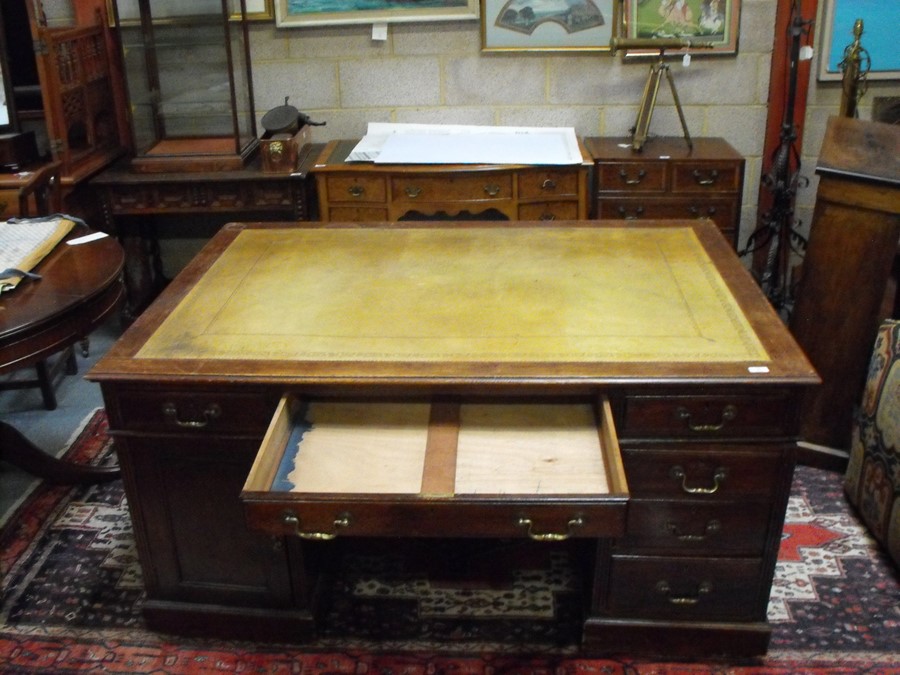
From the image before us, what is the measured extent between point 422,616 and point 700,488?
32.1 inches

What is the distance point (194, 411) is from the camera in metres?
1.97

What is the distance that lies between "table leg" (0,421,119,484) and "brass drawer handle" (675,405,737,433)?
193cm

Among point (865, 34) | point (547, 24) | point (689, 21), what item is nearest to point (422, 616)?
point (547, 24)

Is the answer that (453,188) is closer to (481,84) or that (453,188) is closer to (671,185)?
(481,84)

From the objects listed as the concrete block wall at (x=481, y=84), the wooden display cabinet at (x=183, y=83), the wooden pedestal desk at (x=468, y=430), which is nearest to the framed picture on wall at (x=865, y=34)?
the concrete block wall at (x=481, y=84)

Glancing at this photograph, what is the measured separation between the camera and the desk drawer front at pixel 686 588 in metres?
2.09

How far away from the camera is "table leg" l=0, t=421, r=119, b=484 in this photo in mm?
2932

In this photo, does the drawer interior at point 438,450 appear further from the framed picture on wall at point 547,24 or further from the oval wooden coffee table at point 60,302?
the framed picture on wall at point 547,24

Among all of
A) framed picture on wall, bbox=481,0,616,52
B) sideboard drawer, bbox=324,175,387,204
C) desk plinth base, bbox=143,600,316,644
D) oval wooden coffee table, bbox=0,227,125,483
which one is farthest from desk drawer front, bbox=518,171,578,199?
desk plinth base, bbox=143,600,316,644

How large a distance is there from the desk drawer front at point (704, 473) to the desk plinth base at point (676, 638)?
348 mm

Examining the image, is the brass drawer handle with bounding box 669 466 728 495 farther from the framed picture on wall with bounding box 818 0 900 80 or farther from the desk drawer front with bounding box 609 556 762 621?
the framed picture on wall with bounding box 818 0 900 80

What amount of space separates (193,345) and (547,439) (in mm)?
810

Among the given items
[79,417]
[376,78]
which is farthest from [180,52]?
[79,417]

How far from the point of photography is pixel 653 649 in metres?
2.17
